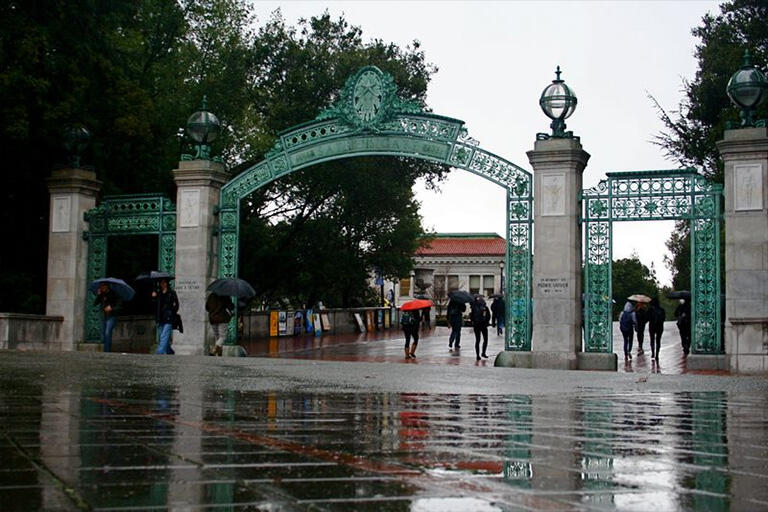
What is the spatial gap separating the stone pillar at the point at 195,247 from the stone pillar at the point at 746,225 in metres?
10.9

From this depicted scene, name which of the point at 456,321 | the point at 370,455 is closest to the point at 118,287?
the point at 456,321

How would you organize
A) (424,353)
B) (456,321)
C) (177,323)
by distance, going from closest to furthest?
(177,323), (424,353), (456,321)

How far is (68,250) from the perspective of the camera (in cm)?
2411

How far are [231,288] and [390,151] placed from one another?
174 inches

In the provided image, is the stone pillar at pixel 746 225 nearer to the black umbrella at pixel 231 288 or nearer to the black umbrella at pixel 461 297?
the black umbrella at pixel 461 297

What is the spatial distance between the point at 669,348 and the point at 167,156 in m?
15.9

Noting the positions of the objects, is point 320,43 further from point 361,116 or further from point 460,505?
point 460,505

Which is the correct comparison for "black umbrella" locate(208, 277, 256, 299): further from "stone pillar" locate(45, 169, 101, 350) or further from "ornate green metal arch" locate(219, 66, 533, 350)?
"stone pillar" locate(45, 169, 101, 350)

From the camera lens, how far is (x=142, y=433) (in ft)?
19.3

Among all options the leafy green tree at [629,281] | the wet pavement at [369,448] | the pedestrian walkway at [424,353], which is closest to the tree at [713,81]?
the pedestrian walkway at [424,353]

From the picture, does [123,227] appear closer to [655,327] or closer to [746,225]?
[655,327]

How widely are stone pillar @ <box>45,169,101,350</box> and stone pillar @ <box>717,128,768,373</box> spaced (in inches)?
571

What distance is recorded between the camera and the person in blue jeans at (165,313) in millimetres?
20812

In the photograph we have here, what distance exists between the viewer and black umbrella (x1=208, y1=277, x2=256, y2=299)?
21391 mm
